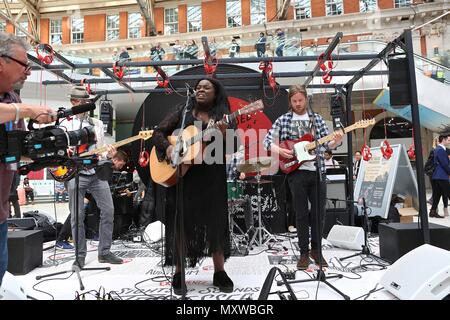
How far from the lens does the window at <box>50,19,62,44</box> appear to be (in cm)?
2488

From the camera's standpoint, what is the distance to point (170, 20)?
959 inches

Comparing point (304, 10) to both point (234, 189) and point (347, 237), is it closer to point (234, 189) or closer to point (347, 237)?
point (234, 189)

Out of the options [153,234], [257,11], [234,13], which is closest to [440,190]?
[153,234]

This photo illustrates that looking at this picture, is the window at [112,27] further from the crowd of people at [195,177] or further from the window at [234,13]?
the crowd of people at [195,177]

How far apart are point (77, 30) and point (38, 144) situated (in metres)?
27.4

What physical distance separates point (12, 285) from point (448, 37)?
22.4m

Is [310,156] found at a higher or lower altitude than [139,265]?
higher

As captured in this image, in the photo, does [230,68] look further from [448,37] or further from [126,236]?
[448,37]

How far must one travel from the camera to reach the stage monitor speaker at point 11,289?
96.8 inches

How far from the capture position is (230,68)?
697 centimetres

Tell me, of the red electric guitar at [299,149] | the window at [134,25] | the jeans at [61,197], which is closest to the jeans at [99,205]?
the red electric guitar at [299,149]

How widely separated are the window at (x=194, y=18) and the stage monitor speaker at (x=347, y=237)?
21531 mm

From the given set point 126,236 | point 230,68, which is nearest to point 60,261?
point 126,236

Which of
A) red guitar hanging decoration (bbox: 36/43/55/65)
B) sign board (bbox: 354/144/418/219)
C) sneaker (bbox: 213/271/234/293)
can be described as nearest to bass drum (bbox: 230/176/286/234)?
sign board (bbox: 354/144/418/219)
